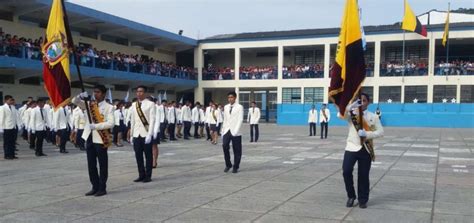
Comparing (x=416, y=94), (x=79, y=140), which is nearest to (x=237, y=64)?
(x=416, y=94)

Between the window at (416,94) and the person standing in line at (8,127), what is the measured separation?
105ft

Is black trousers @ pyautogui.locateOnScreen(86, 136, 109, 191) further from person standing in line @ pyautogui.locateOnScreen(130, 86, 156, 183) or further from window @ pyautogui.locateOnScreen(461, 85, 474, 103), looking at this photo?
window @ pyautogui.locateOnScreen(461, 85, 474, 103)

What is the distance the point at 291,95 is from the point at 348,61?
1385 inches

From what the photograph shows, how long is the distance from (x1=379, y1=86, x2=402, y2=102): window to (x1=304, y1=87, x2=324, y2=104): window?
4.81 metres

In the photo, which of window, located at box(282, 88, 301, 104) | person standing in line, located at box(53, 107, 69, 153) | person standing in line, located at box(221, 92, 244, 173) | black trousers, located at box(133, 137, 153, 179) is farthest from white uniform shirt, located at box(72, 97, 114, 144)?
window, located at box(282, 88, 301, 104)

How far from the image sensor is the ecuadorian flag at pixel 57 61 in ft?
24.4

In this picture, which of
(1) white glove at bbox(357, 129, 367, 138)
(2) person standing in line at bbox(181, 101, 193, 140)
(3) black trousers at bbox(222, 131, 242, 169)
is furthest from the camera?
(2) person standing in line at bbox(181, 101, 193, 140)

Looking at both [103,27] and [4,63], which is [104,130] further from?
[103,27]

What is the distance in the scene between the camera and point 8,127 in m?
13.2

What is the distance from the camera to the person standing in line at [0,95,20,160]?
13.0 metres

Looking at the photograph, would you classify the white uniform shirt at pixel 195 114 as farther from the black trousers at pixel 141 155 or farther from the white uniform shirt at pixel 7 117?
the black trousers at pixel 141 155

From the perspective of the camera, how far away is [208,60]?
1876 inches

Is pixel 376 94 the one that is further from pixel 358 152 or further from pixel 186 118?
pixel 358 152

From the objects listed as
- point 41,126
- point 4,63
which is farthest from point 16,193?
point 4,63
